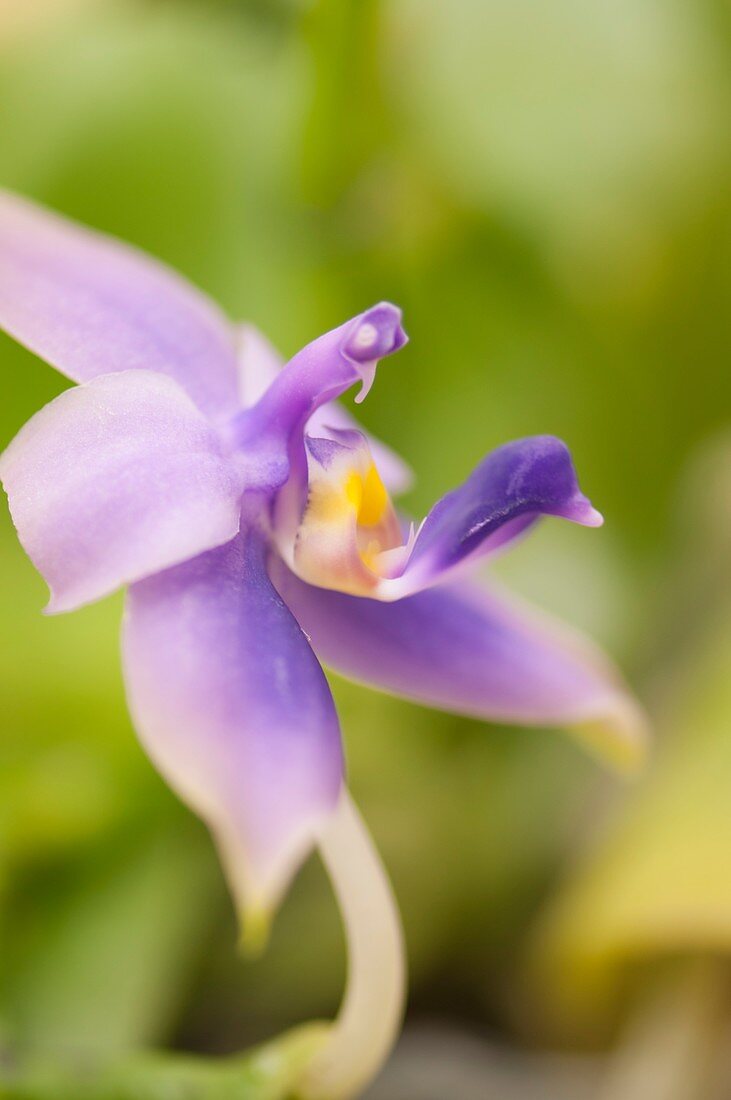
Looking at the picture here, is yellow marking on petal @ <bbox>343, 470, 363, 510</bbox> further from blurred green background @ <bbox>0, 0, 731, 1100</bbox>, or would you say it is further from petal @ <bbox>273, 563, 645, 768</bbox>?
blurred green background @ <bbox>0, 0, 731, 1100</bbox>

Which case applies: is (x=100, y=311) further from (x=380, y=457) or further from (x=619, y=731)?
(x=619, y=731)

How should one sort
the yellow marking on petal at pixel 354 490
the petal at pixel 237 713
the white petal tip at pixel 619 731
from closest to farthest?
the petal at pixel 237 713 → the yellow marking on petal at pixel 354 490 → the white petal tip at pixel 619 731

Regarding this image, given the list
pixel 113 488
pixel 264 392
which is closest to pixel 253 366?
pixel 264 392

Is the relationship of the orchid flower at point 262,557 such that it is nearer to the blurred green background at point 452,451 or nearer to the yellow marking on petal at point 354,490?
the yellow marking on petal at point 354,490

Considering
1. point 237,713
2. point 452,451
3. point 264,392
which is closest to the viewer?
point 237,713

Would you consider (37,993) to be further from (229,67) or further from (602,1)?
(602,1)

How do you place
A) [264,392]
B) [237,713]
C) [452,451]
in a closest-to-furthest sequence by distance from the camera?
[237,713] → [264,392] → [452,451]

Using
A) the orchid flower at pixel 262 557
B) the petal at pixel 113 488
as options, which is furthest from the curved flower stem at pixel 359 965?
the petal at pixel 113 488

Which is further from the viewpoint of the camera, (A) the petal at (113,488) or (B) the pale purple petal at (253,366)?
(B) the pale purple petal at (253,366)
